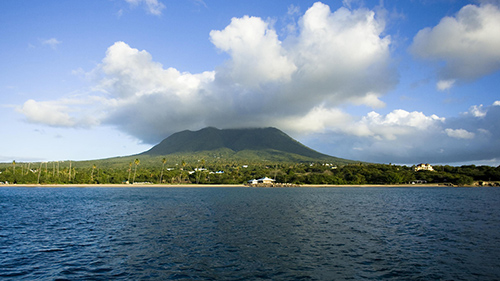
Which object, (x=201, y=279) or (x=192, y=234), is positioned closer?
(x=201, y=279)

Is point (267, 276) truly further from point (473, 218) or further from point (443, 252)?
point (473, 218)

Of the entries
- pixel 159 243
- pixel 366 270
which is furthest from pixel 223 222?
pixel 366 270

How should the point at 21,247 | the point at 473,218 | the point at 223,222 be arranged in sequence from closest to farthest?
the point at 21,247, the point at 223,222, the point at 473,218

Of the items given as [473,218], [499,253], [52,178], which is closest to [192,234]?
[499,253]

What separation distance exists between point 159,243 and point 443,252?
83.9 ft

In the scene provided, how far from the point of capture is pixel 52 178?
19012cm

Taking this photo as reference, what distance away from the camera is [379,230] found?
3691 centimetres

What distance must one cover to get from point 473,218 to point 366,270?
3710cm

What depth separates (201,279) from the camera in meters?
19.3

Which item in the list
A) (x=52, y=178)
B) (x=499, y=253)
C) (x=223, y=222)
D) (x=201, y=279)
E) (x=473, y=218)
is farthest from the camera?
(x=52, y=178)

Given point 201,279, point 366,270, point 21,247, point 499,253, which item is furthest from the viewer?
point 21,247

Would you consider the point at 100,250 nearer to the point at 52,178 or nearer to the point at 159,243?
the point at 159,243

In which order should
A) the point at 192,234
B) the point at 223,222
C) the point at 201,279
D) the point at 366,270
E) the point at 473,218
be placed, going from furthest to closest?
the point at 473,218 → the point at 223,222 → the point at 192,234 → the point at 366,270 → the point at 201,279

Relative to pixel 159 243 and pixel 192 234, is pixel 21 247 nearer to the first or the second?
pixel 159 243
